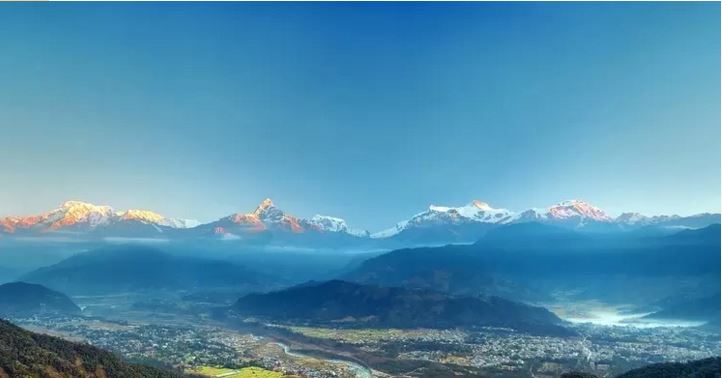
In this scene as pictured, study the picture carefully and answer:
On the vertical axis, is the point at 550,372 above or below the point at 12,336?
below

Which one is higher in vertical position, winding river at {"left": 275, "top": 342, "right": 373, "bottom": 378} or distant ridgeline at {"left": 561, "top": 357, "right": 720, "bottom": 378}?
distant ridgeline at {"left": 561, "top": 357, "right": 720, "bottom": 378}

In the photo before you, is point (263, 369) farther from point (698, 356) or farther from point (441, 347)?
point (698, 356)

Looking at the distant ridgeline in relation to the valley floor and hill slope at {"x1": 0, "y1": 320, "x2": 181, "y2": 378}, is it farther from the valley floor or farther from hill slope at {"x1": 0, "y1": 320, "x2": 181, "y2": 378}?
hill slope at {"x1": 0, "y1": 320, "x2": 181, "y2": 378}

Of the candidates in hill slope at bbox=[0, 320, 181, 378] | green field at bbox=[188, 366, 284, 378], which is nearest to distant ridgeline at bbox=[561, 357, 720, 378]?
green field at bbox=[188, 366, 284, 378]

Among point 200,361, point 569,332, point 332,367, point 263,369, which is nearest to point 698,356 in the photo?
point 569,332

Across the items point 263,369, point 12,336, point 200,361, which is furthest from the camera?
point 200,361

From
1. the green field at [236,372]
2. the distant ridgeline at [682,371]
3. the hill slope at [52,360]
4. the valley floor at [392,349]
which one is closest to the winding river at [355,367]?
the valley floor at [392,349]
